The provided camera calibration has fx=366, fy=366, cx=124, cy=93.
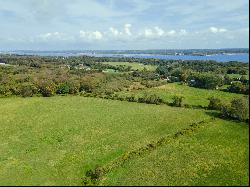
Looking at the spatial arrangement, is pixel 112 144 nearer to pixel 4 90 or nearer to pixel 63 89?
pixel 63 89

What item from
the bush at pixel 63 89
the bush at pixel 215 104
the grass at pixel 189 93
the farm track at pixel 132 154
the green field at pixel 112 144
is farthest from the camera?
the bush at pixel 63 89

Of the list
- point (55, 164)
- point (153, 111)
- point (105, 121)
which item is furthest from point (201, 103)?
point (55, 164)

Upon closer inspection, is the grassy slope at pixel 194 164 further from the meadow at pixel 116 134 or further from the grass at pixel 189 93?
the grass at pixel 189 93

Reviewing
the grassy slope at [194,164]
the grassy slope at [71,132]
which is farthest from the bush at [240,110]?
the grassy slope at [71,132]

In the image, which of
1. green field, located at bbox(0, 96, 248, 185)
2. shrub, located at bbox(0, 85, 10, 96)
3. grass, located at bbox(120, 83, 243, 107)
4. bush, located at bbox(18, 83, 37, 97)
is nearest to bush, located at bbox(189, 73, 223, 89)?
grass, located at bbox(120, 83, 243, 107)

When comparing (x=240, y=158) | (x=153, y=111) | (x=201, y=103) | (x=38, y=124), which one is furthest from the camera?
(x=201, y=103)

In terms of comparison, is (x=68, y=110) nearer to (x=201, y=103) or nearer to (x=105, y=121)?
(x=105, y=121)
